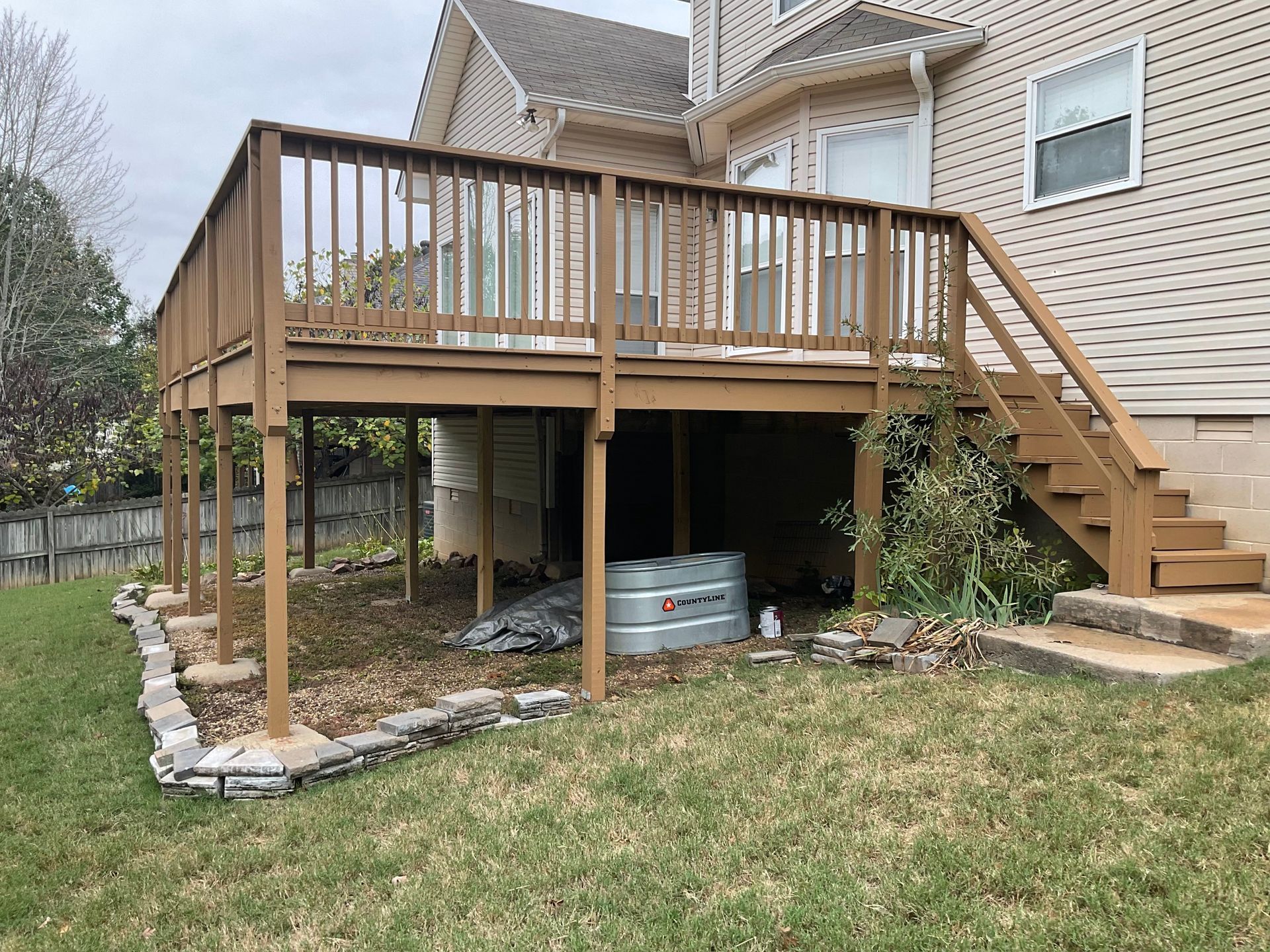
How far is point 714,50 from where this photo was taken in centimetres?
1012

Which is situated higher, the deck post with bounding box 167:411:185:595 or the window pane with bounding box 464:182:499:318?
the window pane with bounding box 464:182:499:318

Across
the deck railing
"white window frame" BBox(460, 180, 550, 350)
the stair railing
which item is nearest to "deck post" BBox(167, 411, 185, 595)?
the deck railing

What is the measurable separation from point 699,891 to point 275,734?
8.42 feet

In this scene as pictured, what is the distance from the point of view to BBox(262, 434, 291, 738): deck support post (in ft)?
14.4

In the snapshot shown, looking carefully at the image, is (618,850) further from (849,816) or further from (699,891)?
(849,816)

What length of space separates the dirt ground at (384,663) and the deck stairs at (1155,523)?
203 centimetres

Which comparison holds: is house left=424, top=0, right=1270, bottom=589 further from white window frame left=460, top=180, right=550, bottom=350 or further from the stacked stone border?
the stacked stone border

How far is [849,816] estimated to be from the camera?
318 centimetres

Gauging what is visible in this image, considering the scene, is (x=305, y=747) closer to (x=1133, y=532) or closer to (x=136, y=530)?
(x=1133, y=532)

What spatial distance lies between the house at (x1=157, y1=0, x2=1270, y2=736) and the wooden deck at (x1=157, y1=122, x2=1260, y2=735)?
0.07 feet

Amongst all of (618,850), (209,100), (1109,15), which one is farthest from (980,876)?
(209,100)

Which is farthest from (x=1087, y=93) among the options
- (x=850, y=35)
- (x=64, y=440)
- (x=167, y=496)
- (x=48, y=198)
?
(x=48, y=198)

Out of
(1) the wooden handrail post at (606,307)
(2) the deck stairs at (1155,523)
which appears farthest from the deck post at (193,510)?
(2) the deck stairs at (1155,523)

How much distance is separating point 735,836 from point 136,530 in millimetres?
13895
